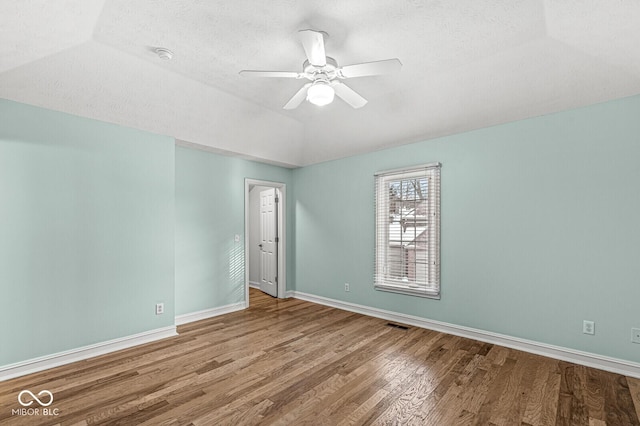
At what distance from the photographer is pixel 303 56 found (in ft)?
9.61

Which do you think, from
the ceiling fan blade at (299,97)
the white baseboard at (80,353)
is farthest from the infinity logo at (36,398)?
the ceiling fan blade at (299,97)

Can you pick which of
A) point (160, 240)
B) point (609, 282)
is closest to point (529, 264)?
point (609, 282)

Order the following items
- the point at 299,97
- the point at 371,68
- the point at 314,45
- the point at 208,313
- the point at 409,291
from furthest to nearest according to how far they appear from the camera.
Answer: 1. the point at 208,313
2. the point at 409,291
3. the point at 299,97
4. the point at 371,68
5. the point at 314,45

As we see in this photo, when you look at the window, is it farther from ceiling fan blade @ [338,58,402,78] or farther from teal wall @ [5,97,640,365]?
ceiling fan blade @ [338,58,402,78]

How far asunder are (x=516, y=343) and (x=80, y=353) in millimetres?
4659

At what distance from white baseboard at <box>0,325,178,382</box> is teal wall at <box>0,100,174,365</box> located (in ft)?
0.18

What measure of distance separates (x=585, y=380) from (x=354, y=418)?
85.2 inches

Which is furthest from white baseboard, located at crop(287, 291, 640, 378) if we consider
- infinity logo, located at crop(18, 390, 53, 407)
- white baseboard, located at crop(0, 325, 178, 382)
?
infinity logo, located at crop(18, 390, 53, 407)

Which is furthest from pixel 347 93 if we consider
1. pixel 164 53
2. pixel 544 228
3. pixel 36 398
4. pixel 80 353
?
pixel 80 353

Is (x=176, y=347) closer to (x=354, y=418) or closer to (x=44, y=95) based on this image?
(x=354, y=418)

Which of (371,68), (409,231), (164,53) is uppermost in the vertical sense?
(164,53)

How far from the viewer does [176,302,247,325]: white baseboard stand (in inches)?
171

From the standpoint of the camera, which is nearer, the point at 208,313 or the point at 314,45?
the point at 314,45

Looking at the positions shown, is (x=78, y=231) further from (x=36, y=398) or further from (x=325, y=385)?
(x=325, y=385)
